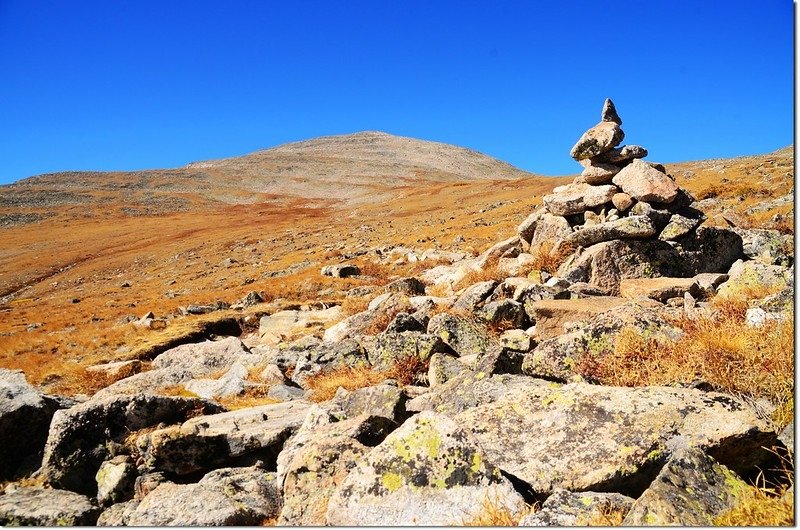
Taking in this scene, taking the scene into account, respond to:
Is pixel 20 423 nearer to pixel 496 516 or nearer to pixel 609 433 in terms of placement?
pixel 496 516

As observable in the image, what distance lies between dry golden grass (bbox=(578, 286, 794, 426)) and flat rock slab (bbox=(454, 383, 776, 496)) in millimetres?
908

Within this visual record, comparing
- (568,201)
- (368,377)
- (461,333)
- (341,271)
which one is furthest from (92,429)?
(341,271)

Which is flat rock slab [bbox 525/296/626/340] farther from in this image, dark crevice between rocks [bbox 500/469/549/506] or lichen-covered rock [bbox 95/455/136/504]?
lichen-covered rock [bbox 95/455/136/504]

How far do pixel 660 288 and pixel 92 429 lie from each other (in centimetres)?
1248

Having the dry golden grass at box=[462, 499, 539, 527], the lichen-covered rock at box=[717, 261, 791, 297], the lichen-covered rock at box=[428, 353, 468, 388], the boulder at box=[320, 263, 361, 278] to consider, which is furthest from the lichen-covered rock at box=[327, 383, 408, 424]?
the boulder at box=[320, 263, 361, 278]

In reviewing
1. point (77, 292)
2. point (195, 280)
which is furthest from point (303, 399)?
point (77, 292)

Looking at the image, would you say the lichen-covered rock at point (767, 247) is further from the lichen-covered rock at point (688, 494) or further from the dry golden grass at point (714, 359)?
the lichen-covered rock at point (688, 494)

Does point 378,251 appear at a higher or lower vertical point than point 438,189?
lower

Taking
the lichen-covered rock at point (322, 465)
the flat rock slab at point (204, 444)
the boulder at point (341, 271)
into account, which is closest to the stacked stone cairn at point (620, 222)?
the lichen-covered rock at point (322, 465)

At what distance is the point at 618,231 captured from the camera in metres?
15.4

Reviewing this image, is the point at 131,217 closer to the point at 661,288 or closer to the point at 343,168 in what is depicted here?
the point at 343,168

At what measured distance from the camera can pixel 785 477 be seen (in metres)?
5.41

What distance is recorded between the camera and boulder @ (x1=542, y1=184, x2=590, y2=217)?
18750mm

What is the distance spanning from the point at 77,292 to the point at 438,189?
7574 centimetres
